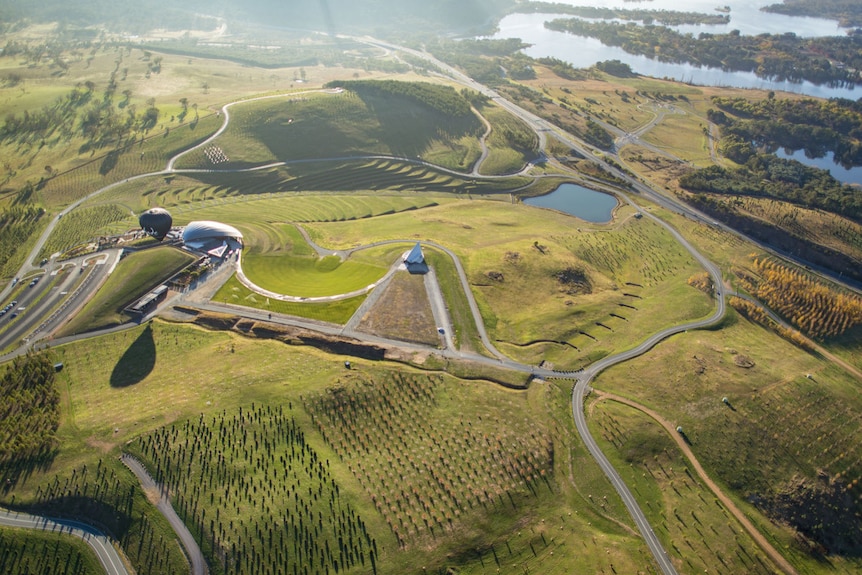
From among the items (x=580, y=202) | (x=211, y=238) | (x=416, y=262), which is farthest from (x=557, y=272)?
(x=211, y=238)

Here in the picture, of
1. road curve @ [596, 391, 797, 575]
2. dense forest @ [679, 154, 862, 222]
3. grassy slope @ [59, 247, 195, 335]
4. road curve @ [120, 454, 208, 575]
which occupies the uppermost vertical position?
grassy slope @ [59, 247, 195, 335]

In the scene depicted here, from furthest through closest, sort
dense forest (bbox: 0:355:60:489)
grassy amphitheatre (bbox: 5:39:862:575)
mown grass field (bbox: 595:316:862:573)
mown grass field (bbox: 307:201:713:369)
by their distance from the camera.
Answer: mown grass field (bbox: 307:201:713:369)
mown grass field (bbox: 595:316:862:573)
dense forest (bbox: 0:355:60:489)
grassy amphitheatre (bbox: 5:39:862:575)

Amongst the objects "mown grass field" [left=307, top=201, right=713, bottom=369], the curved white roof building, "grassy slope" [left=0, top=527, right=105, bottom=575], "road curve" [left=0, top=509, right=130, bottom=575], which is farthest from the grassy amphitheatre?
the curved white roof building

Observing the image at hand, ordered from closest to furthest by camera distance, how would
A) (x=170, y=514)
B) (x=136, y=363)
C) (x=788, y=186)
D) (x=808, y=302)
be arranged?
(x=170, y=514) → (x=136, y=363) → (x=808, y=302) → (x=788, y=186)

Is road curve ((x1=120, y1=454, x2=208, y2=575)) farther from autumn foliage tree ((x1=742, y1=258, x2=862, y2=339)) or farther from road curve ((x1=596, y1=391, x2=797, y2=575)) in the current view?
autumn foliage tree ((x1=742, y1=258, x2=862, y2=339))

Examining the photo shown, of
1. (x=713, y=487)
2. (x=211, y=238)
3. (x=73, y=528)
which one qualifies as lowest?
(x=713, y=487)

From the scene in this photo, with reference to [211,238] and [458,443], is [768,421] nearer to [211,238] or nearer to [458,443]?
[458,443]

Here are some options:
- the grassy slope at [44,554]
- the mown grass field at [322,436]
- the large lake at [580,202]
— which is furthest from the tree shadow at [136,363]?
the large lake at [580,202]

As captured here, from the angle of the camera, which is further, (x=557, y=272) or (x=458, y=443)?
(x=557, y=272)
